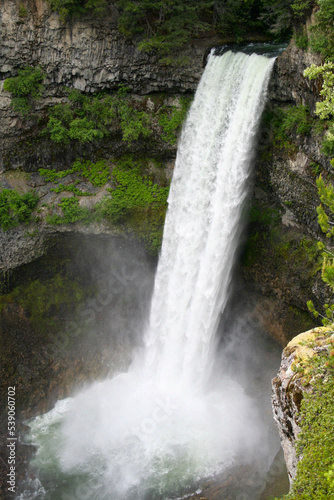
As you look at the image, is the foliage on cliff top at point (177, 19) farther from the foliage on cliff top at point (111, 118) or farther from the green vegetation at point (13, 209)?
the green vegetation at point (13, 209)

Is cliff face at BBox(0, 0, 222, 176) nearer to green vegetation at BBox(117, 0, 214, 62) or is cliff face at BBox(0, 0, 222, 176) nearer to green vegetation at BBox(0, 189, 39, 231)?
green vegetation at BBox(117, 0, 214, 62)

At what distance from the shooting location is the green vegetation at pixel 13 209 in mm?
17906

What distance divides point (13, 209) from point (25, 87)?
18.3 ft

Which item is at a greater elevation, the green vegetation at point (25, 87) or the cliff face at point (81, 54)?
the cliff face at point (81, 54)

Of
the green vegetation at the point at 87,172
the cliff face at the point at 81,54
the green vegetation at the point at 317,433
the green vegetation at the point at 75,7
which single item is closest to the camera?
the green vegetation at the point at 317,433

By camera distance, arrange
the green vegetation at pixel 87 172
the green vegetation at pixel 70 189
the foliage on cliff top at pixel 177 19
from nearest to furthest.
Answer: the foliage on cliff top at pixel 177 19 < the green vegetation at pixel 70 189 < the green vegetation at pixel 87 172

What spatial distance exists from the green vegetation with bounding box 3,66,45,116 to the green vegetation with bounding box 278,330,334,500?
16282mm

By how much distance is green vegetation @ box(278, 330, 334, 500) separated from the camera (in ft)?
21.5

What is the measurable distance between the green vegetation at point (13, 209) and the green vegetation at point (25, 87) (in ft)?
12.4

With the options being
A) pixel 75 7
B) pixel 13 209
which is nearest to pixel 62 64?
pixel 75 7

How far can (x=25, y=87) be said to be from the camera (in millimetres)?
17531

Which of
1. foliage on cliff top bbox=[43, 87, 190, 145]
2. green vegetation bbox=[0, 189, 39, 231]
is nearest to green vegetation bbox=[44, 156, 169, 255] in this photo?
green vegetation bbox=[0, 189, 39, 231]

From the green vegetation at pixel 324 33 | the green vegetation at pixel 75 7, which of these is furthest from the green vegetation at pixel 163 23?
the green vegetation at pixel 324 33

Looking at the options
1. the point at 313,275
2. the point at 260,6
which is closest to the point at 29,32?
the point at 260,6
